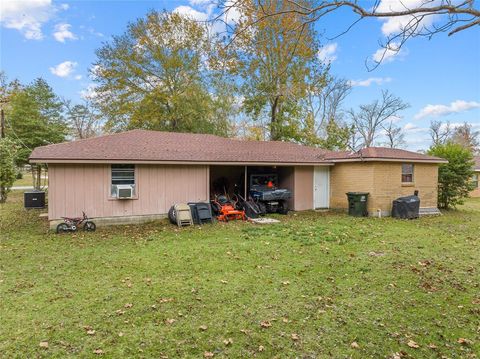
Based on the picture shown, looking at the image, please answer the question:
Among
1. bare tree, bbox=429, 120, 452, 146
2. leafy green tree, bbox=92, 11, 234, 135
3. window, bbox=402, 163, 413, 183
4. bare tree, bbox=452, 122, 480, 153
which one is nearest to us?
window, bbox=402, 163, 413, 183

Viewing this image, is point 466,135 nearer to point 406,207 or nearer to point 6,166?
point 406,207

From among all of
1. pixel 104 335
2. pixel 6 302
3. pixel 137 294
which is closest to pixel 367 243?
pixel 137 294

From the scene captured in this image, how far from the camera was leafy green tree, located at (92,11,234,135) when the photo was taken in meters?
21.7

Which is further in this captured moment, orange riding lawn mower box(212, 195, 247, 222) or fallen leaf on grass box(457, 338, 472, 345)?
orange riding lawn mower box(212, 195, 247, 222)

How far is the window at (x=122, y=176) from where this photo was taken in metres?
10.5

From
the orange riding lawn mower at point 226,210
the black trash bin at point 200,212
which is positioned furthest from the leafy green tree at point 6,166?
the orange riding lawn mower at point 226,210

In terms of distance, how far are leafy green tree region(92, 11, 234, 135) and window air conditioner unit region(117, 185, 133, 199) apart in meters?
12.2

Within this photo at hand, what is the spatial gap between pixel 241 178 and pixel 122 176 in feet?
21.0

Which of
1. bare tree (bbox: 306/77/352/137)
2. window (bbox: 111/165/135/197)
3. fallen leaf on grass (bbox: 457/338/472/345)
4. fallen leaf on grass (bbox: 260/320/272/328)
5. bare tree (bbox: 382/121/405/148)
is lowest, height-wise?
fallen leaf on grass (bbox: 457/338/472/345)

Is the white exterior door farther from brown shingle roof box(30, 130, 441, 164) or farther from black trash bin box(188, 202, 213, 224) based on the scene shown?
black trash bin box(188, 202, 213, 224)

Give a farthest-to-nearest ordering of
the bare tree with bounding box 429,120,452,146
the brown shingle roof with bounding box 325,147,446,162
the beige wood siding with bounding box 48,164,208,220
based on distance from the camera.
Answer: the bare tree with bounding box 429,120,452,146, the brown shingle roof with bounding box 325,147,446,162, the beige wood siding with bounding box 48,164,208,220

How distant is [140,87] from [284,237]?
18.0m

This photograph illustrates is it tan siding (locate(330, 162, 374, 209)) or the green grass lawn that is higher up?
tan siding (locate(330, 162, 374, 209))

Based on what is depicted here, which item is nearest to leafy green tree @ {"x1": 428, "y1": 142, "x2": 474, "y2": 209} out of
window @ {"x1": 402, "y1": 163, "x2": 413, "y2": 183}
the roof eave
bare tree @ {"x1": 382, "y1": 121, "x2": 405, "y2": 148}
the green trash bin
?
the roof eave
